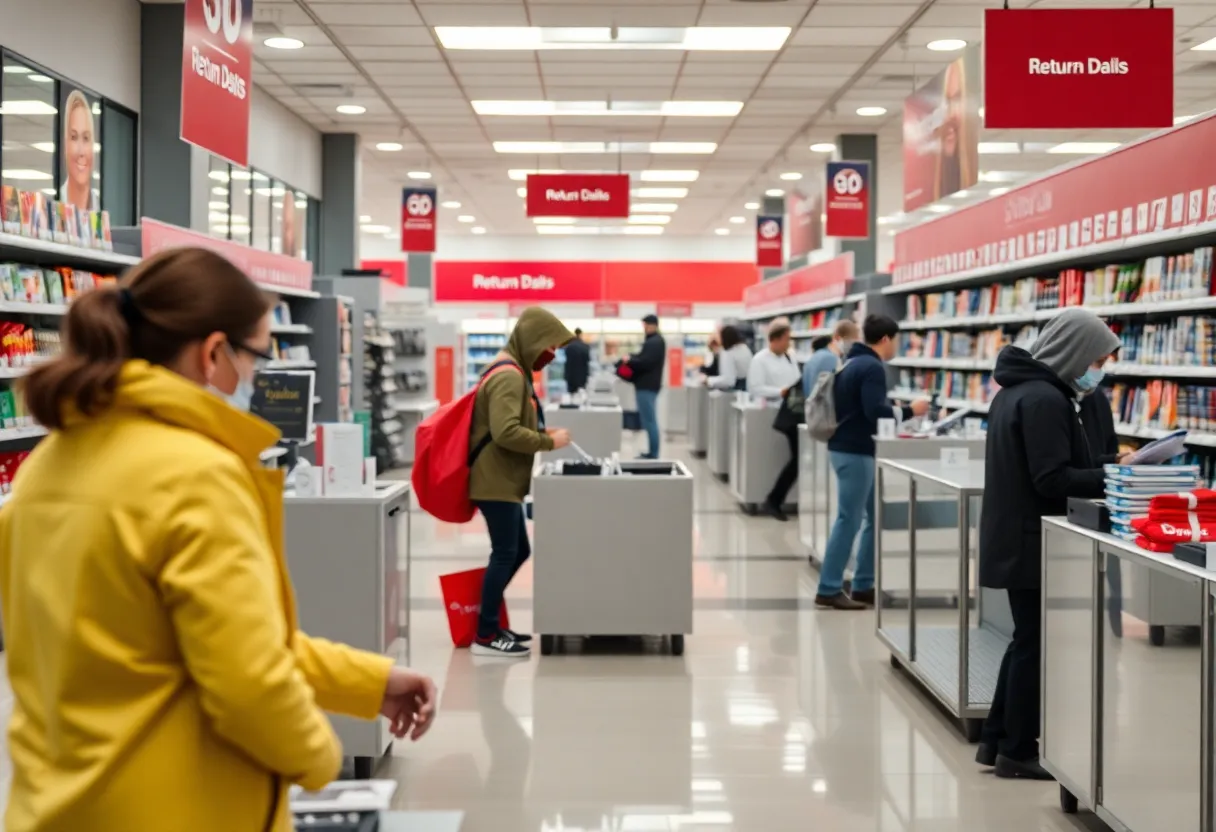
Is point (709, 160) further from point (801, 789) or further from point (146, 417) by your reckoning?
point (146, 417)

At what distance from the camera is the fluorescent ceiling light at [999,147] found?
48.5 feet

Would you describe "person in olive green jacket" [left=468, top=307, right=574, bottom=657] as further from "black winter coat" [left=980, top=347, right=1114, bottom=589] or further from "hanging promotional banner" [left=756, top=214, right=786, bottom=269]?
"hanging promotional banner" [left=756, top=214, right=786, bottom=269]

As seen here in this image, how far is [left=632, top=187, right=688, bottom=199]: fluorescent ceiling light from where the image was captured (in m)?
19.5

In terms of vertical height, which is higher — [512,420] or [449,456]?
[512,420]

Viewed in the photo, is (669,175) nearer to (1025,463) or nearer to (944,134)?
(944,134)

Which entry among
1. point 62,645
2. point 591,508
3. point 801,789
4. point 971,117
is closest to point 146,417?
point 62,645

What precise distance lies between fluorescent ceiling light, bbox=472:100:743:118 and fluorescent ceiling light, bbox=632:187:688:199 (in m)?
5.98

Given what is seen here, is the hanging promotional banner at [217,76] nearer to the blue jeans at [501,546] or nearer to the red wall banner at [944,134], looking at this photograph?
the blue jeans at [501,546]

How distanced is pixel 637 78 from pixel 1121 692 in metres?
9.21

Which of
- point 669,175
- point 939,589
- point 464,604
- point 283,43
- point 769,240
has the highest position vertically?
point 669,175

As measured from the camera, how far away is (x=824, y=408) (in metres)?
6.92

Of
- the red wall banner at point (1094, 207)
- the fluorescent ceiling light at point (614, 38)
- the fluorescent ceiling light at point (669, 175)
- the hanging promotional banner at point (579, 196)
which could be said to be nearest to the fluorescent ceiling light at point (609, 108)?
the hanging promotional banner at point (579, 196)

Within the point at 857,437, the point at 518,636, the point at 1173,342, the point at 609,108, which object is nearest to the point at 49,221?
the point at 518,636

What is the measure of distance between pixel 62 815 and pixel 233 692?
256 mm
